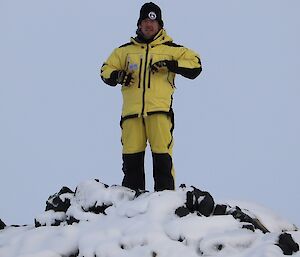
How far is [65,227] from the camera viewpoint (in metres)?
6.29

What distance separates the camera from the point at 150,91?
766cm

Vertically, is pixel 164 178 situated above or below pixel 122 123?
below

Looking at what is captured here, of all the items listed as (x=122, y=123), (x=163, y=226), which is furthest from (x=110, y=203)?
(x=122, y=123)

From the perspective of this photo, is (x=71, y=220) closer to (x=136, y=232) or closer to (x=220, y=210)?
(x=136, y=232)

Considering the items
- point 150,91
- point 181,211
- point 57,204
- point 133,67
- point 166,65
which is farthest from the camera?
point 133,67

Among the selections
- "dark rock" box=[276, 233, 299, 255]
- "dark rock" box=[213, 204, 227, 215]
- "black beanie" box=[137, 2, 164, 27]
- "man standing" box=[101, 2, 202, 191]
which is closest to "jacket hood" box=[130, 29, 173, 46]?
"man standing" box=[101, 2, 202, 191]

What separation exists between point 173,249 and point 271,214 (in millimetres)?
2009

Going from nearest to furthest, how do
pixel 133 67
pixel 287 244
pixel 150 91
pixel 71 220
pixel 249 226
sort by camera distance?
pixel 287 244, pixel 249 226, pixel 71 220, pixel 150 91, pixel 133 67

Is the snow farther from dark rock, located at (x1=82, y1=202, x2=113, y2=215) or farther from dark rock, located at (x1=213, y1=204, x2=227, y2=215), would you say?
dark rock, located at (x1=213, y1=204, x2=227, y2=215)

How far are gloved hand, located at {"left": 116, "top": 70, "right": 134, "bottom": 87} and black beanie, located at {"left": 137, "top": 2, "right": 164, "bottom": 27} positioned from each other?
700 mm

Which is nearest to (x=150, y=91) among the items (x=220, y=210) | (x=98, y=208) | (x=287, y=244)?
(x=98, y=208)

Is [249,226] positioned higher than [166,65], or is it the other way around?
[166,65]

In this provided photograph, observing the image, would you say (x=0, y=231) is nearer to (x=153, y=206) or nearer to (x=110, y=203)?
(x=110, y=203)

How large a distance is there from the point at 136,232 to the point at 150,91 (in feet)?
7.74
